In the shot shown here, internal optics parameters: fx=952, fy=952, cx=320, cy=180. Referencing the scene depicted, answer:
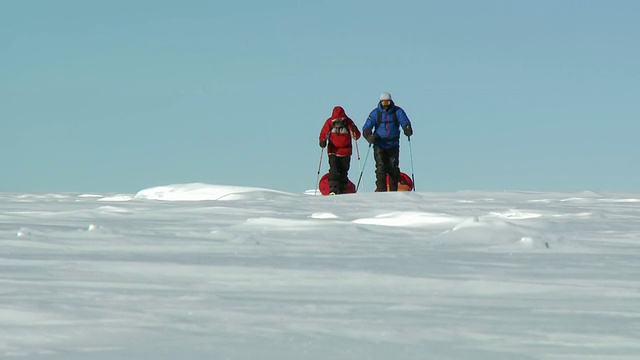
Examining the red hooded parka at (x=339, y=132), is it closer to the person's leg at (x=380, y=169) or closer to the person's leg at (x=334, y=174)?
the person's leg at (x=334, y=174)

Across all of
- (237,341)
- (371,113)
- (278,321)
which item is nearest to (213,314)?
(278,321)

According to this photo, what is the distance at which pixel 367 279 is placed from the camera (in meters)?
3.44

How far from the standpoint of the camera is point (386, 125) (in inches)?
540

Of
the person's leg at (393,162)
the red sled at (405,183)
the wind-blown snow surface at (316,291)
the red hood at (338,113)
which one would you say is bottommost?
the wind-blown snow surface at (316,291)

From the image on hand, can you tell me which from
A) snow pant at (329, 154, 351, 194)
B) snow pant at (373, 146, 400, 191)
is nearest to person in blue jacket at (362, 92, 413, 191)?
snow pant at (373, 146, 400, 191)

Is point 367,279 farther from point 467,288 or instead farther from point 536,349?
point 536,349

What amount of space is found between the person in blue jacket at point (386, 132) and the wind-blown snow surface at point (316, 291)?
24.8 feet

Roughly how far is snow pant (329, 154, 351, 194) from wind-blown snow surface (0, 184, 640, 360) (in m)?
8.03

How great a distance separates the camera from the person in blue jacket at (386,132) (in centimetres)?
1372

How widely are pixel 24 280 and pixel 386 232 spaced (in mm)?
2789

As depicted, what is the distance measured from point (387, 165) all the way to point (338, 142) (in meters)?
0.80

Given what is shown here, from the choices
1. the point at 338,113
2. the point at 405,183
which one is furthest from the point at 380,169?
the point at 405,183

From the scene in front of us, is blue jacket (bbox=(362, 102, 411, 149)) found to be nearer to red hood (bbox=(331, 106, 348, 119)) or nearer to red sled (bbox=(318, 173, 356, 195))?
red hood (bbox=(331, 106, 348, 119))

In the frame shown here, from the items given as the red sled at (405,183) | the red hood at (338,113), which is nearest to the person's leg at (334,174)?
the red hood at (338,113)
